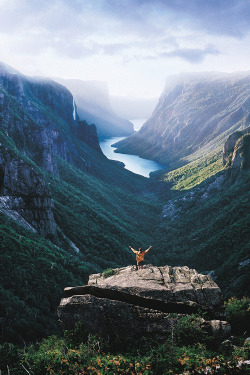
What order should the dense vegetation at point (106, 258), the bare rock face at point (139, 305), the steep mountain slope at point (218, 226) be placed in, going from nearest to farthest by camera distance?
the dense vegetation at point (106, 258) → the bare rock face at point (139, 305) → the steep mountain slope at point (218, 226)

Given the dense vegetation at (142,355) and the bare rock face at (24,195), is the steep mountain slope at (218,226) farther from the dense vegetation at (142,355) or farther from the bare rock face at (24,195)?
the bare rock face at (24,195)

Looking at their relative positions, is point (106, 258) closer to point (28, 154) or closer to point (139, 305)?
point (139, 305)

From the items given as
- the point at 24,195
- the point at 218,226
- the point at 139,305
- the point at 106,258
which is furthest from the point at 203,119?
the point at 139,305

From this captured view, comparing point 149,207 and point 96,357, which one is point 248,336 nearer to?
point 96,357

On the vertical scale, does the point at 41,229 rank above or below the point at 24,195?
below

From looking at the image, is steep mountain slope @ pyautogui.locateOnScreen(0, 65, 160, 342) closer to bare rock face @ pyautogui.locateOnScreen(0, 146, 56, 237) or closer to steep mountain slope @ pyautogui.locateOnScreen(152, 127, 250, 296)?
bare rock face @ pyautogui.locateOnScreen(0, 146, 56, 237)

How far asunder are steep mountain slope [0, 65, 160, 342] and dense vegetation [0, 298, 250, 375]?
5.07 m

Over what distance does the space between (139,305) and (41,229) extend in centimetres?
2409

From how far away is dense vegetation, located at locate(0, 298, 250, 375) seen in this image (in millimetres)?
8391

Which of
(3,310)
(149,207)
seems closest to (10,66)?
(149,207)

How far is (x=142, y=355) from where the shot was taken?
9688mm

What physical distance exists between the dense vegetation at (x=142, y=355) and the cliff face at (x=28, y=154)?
2149 centimetres

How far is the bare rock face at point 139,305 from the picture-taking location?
10758 millimetres

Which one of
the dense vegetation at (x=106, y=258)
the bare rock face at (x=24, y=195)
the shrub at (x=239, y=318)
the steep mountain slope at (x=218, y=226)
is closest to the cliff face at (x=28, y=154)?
the bare rock face at (x=24, y=195)
